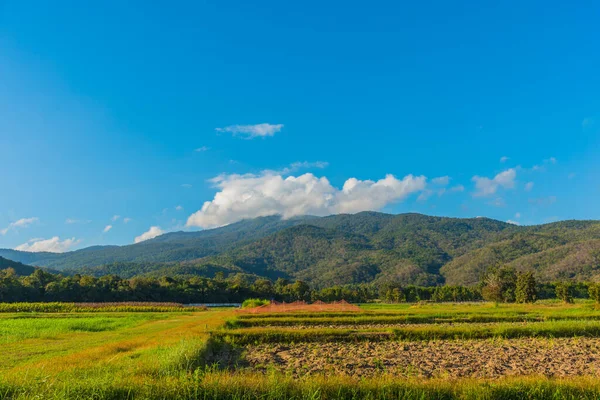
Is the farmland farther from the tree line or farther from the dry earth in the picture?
the tree line

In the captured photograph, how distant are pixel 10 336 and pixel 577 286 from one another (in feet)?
328

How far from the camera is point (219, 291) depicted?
80938mm

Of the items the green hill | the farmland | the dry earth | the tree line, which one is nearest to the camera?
the farmland

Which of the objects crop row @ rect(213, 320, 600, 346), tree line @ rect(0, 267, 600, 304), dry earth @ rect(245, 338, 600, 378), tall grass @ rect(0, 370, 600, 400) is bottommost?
tree line @ rect(0, 267, 600, 304)

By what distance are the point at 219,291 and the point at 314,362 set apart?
72795 mm

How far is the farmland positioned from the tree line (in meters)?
41.2

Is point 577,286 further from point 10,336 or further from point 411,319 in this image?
point 10,336

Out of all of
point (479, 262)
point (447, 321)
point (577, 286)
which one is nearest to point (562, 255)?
point (479, 262)

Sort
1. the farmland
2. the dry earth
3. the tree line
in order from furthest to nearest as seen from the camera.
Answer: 1. the tree line
2. the dry earth
3. the farmland

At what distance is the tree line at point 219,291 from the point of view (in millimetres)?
58688

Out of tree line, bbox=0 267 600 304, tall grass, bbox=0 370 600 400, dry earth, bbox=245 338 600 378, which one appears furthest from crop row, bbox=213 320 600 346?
tree line, bbox=0 267 600 304

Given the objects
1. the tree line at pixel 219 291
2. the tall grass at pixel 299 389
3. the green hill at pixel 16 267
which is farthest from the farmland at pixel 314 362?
the green hill at pixel 16 267

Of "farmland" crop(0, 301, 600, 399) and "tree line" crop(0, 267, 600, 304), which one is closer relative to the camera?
"farmland" crop(0, 301, 600, 399)

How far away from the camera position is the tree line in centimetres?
5869
